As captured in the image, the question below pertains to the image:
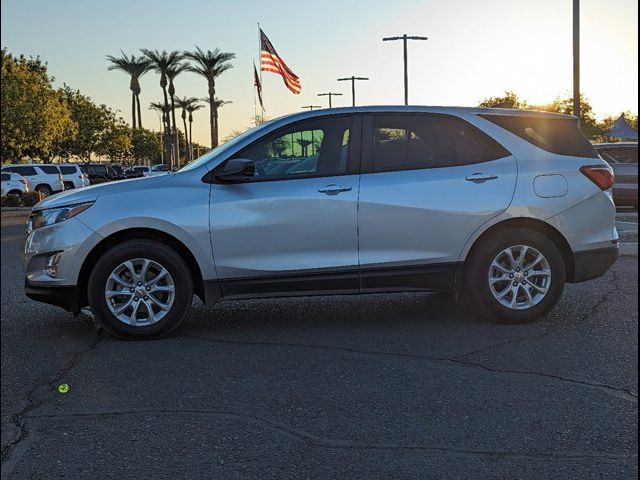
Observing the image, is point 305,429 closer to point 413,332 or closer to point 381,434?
point 381,434

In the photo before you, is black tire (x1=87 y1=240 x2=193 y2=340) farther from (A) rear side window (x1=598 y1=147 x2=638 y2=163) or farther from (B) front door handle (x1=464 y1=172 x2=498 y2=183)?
(A) rear side window (x1=598 y1=147 x2=638 y2=163)

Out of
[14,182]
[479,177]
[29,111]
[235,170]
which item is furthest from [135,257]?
[29,111]

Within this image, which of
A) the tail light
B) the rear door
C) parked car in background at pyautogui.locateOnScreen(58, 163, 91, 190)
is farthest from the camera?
parked car in background at pyautogui.locateOnScreen(58, 163, 91, 190)

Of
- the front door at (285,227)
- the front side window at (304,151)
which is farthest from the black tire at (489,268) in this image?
the front side window at (304,151)

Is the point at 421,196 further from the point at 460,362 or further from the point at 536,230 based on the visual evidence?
the point at 460,362

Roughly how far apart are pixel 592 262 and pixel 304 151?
7.90 feet

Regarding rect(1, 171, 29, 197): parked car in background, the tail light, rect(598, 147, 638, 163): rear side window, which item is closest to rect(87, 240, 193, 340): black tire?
the tail light

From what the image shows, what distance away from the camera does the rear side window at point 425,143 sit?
592 cm

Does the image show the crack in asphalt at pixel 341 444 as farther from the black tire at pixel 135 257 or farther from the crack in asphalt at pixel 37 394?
the black tire at pixel 135 257

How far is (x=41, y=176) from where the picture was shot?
29891 millimetres

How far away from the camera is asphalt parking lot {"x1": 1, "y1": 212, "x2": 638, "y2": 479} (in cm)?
313

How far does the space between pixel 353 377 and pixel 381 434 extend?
3.27 feet

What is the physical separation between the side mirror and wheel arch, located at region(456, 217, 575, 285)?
1.74 m

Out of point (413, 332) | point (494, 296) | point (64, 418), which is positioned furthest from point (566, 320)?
point (64, 418)
